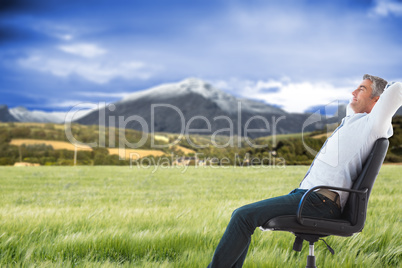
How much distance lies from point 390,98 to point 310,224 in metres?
1.09

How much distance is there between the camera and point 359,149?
8.82 feet

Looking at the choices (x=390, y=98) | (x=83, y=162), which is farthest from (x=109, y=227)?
(x=83, y=162)

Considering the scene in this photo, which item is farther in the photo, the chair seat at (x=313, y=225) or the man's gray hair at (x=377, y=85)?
the man's gray hair at (x=377, y=85)

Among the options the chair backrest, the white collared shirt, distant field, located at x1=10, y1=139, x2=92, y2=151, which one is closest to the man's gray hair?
the white collared shirt

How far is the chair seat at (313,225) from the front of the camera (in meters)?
2.67

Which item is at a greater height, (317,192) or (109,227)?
(317,192)

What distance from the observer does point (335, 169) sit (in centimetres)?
271

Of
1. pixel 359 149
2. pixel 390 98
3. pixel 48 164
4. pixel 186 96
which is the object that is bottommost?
pixel 48 164

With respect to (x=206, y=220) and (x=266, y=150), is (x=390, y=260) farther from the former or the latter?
(x=266, y=150)

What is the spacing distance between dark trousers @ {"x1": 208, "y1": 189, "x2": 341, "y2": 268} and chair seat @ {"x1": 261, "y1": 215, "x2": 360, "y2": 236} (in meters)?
0.04

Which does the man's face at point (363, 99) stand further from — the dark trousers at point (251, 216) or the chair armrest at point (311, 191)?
the dark trousers at point (251, 216)

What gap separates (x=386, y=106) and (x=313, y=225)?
1.03 meters

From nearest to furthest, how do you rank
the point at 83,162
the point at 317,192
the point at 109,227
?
1. the point at 317,192
2. the point at 109,227
3. the point at 83,162

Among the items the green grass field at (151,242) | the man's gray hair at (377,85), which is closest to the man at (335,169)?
the man's gray hair at (377,85)
